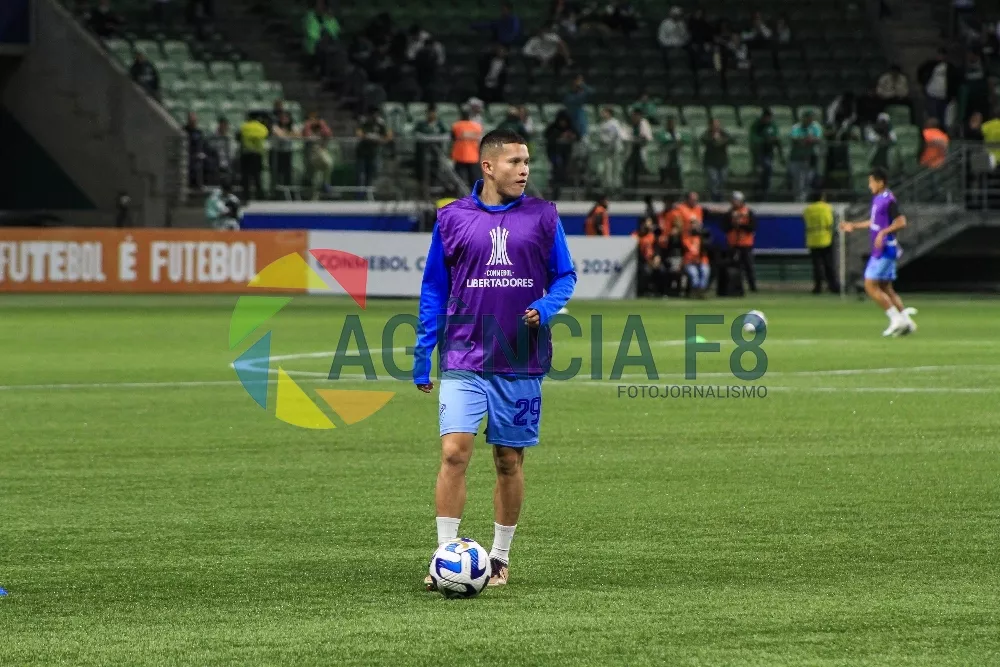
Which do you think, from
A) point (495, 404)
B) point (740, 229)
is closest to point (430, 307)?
point (495, 404)

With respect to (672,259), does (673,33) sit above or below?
above

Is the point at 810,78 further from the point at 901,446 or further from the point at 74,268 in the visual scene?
the point at 901,446

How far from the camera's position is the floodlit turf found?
6.80 m

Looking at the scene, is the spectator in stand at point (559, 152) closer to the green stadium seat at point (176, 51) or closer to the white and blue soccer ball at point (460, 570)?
the green stadium seat at point (176, 51)

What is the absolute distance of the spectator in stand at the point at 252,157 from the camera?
121ft

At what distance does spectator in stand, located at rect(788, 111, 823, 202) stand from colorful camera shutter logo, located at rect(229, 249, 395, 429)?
9.73m

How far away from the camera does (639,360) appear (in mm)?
21641

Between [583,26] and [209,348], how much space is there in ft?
81.3

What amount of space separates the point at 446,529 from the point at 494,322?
93cm

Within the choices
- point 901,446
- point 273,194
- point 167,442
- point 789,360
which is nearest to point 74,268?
point 273,194

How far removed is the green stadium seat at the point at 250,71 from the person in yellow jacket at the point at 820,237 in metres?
13.1

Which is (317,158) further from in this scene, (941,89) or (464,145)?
(941,89)

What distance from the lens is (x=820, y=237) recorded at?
38.1 meters

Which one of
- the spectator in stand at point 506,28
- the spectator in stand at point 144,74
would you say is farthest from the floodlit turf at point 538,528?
the spectator in stand at point 506,28
